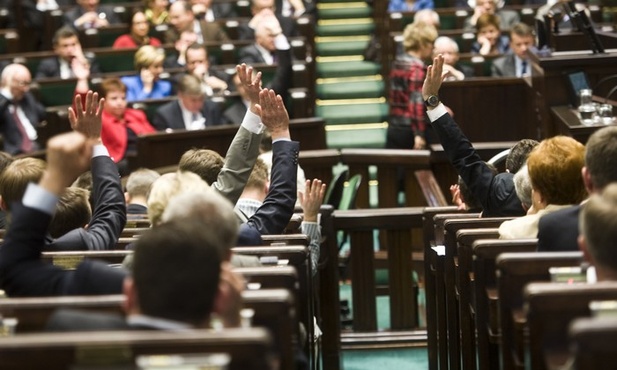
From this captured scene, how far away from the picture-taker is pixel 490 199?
15.0 ft

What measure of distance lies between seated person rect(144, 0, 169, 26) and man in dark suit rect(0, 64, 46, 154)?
246 cm

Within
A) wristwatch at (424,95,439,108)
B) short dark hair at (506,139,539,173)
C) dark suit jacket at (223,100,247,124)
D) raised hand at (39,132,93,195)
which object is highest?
raised hand at (39,132,93,195)

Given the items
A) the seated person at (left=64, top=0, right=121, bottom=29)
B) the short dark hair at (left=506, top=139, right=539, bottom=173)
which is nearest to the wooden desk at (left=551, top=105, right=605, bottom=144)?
the short dark hair at (left=506, top=139, right=539, bottom=173)

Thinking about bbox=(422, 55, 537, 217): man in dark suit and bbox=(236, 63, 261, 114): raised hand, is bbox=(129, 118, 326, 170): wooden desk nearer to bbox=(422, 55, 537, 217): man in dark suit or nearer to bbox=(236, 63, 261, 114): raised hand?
bbox=(236, 63, 261, 114): raised hand

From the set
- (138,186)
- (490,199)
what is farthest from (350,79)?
(490,199)

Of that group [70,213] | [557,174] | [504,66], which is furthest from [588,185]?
[504,66]

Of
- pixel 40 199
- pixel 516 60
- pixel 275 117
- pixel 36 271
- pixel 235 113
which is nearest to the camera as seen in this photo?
pixel 40 199

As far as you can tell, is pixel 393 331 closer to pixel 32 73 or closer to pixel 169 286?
pixel 169 286

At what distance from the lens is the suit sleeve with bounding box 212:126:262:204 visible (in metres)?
4.44

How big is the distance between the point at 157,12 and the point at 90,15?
583 millimetres

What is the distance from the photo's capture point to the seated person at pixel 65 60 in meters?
9.45

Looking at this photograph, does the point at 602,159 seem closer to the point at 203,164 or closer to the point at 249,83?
the point at 249,83

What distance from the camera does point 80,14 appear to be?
36.4 feet

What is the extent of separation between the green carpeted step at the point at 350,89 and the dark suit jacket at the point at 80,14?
1999 millimetres
